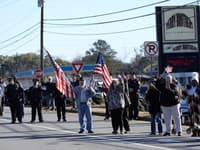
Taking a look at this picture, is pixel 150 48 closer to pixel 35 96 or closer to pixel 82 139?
pixel 35 96

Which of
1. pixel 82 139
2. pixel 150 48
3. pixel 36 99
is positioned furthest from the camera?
pixel 36 99

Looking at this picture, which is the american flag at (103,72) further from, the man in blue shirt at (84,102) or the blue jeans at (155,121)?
the blue jeans at (155,121)

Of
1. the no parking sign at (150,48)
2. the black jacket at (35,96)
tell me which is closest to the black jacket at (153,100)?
the no parking sign at (150,48)

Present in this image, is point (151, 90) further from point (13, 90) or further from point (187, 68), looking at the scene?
point (187, 68)

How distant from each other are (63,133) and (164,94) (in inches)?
140

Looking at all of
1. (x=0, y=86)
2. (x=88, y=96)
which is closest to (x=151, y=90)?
(x=88, y=96)

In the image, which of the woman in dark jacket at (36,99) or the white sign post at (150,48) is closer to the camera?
the white sign post at (150,48)

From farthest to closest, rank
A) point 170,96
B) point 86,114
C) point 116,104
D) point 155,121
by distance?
point 86,114 < point 116,104 < point 155,121 < point 170,96

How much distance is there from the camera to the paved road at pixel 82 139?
1355cm

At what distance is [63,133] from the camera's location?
17.2 m

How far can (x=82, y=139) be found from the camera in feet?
50.5

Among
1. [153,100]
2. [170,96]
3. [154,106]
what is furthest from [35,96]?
[170,96]

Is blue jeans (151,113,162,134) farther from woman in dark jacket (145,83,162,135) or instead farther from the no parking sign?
the no parking sign

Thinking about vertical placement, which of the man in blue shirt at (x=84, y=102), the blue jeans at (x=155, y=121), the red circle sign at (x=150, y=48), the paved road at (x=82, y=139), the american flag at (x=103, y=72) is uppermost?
the red circle sign at (x=150, y=48)
